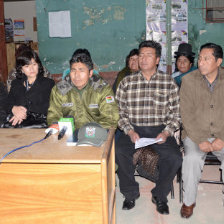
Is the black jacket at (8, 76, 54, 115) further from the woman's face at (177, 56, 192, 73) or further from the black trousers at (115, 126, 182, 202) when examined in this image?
the woman's face at (177, 56, 192, 73)

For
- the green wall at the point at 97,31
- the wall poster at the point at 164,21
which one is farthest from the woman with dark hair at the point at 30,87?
the wall poster at the point at 164,21

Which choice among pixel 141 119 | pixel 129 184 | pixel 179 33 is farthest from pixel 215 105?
pixel 179 33

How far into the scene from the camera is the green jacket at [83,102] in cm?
263

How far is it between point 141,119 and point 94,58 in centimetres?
209

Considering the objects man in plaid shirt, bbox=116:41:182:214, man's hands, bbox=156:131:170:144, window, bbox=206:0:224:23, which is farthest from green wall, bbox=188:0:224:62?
man's hands, bbox=156:131:170:144

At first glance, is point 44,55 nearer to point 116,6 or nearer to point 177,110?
point 116,6

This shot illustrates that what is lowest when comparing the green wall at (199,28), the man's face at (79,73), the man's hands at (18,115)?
the man's hands at (18,115)

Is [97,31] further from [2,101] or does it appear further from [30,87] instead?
[2,101]

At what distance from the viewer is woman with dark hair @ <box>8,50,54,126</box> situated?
2961mm

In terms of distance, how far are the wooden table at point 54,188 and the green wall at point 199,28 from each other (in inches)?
125

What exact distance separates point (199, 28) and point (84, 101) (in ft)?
8.64

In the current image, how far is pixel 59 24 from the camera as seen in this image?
4.61 m

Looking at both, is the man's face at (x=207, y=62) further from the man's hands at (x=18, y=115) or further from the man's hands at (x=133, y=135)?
the man's hands at (x=18, y=115)

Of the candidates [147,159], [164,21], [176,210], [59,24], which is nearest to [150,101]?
[147,159]
